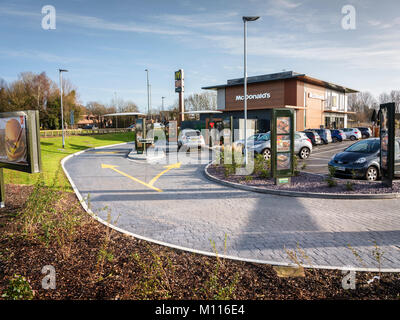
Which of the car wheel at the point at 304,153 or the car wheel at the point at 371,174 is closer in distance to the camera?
the car wheel at the point at 371,174

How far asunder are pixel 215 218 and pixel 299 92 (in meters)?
35.0

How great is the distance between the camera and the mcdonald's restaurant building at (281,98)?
38250 mm

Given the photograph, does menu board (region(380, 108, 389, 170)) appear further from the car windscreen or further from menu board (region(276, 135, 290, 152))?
menu board (region(276, 135, 290, 152))

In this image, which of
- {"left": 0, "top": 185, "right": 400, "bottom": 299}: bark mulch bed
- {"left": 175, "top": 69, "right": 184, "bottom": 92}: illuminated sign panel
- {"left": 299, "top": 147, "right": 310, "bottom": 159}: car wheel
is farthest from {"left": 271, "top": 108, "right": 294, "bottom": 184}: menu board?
{"left": 175, "top": 69, "right": 184, "bottom": 92}: illuminated sign panel

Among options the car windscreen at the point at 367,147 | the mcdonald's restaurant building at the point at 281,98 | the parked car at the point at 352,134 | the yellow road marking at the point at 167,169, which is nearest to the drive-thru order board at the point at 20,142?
the yellow road marking at the point at 167,169

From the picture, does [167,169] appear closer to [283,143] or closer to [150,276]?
[283,143]

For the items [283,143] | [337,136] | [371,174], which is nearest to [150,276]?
[283,143]

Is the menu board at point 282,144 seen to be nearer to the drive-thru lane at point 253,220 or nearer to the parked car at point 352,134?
the drive-thru lane at point 253,220

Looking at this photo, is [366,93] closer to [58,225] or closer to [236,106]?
[236,106]

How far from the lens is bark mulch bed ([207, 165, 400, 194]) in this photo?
9238 mm

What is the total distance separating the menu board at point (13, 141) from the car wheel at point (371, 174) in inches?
410

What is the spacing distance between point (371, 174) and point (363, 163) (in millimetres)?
494

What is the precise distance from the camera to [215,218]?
7.18m


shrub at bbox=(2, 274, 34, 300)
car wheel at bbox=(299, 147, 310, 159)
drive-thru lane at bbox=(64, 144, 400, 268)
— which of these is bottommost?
drive-thru lane at bbox=(64, 144, 400, 268)
